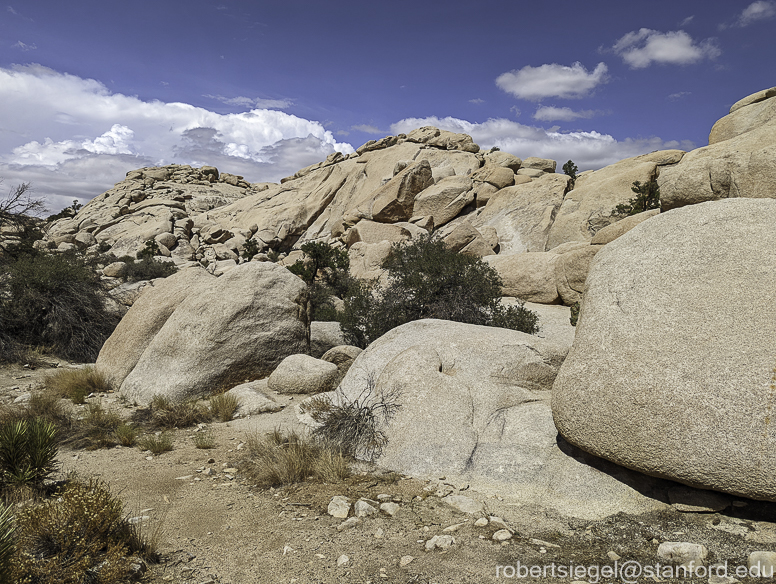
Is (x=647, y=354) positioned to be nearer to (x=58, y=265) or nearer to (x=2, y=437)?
Answer: (x=2, y=437)

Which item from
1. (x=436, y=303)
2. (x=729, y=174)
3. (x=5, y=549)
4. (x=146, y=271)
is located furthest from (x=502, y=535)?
(x=146, y=271)

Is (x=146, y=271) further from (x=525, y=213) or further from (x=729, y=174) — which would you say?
(x=729, y=174)

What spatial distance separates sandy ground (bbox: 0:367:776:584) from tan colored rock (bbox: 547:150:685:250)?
1562cm

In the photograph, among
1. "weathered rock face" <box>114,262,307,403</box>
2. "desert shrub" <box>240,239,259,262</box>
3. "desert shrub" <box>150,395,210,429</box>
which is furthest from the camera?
"desert shrub" <box>240,239,259,262</box>

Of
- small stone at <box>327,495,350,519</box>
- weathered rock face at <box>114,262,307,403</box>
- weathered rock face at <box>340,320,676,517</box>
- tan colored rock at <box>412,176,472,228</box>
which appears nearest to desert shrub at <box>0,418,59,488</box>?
small stone at <box>327,495,350,519</box>

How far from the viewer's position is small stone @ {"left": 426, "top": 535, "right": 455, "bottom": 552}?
3979mm

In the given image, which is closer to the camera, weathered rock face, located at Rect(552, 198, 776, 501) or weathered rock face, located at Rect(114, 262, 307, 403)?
→ weathered rock face, located at Rect(552, 198, 776, 501)

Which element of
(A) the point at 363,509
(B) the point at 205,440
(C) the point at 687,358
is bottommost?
(B) the point at 205,440

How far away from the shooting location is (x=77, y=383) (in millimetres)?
9172

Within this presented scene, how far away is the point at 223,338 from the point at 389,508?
528 cm

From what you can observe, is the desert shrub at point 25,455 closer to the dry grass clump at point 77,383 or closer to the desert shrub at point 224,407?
the desert shrub at point 224,407

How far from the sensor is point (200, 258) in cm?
3444

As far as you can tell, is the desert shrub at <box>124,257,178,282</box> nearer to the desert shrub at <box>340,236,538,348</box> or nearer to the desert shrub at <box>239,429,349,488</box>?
the desert shrub at <box>340,236,538,348</box>

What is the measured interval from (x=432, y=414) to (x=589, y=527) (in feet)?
6.84
